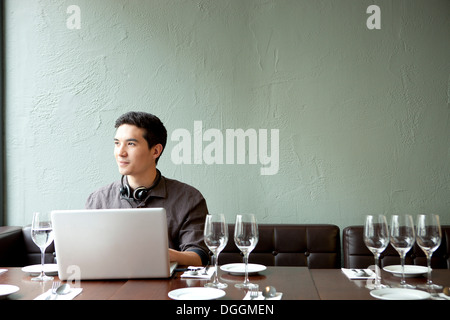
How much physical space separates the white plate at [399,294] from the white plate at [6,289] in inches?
38.2

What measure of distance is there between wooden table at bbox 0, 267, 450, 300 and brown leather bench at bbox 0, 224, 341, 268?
0.81 meters

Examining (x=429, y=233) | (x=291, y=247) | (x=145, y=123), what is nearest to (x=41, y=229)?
(x=145, y=123)

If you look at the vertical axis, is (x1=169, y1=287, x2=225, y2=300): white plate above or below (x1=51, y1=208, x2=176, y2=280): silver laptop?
below

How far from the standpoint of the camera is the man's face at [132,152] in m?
2.05

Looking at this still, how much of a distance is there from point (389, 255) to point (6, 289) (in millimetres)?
1798

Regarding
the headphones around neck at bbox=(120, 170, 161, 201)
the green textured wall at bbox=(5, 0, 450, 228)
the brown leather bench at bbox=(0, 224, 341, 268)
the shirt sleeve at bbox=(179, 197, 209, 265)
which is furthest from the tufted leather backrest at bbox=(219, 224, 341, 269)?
the headphones around neck at bbox=(120, 170, 161, 201)

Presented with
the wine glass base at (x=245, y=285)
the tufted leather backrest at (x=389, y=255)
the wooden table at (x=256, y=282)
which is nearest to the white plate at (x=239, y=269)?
the wooden table at (x=256, y=282)

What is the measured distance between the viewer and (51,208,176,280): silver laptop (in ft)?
4.69

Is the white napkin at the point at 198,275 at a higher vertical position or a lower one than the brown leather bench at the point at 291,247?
higher

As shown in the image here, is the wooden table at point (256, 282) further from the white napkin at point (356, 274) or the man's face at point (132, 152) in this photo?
the man's face at point (132, 152)

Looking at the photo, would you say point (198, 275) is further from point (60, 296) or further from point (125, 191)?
point (125, 191)

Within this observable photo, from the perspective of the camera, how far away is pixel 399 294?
128 cm

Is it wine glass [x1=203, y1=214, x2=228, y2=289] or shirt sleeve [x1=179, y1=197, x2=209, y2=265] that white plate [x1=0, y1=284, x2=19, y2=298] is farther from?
shirt sleeve [x1=179, y1=197, x2=209, y2=265]
